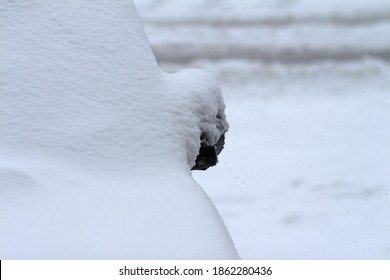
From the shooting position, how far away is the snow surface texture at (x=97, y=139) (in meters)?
2.25

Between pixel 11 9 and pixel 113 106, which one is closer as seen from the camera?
pixel 113 106

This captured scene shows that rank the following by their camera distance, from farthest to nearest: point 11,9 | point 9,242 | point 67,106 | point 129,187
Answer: point 11,9, point 67,106, point 129,187, point 9,242

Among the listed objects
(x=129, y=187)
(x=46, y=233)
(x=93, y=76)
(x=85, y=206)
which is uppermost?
(x=93, y=76)

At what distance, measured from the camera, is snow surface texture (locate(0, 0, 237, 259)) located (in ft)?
7.38

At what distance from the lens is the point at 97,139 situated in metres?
2.83

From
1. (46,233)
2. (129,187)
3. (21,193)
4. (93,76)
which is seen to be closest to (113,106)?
(93,76)

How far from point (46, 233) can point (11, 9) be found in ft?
5.33

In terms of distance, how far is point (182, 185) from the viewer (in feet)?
8.85

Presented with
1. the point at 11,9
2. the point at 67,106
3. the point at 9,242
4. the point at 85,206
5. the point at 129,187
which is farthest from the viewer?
the point at 11,9

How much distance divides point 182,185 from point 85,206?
503 millimetres

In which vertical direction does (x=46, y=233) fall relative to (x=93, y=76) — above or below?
below
